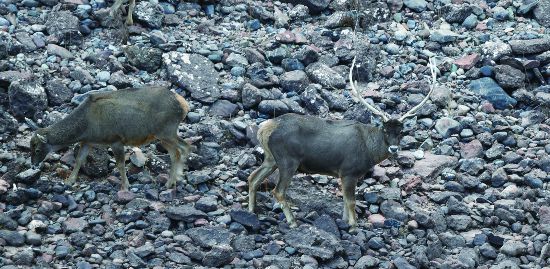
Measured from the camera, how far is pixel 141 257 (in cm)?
1513

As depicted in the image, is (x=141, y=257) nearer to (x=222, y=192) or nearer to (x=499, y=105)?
(x=222, y=192)

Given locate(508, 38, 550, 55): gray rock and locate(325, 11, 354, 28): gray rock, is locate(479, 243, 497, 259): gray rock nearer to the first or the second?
locate(508, 38, 550, 55): gray rock

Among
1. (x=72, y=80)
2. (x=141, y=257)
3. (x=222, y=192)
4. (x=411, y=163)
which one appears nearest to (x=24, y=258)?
(x=141, y=257)

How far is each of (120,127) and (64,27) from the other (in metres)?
3.83

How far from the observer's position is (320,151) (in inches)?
650

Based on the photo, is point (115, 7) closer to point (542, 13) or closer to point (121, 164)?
point (121, 164)

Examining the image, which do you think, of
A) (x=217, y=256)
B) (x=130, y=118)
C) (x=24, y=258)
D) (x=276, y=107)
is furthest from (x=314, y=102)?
(x=24, y=258)

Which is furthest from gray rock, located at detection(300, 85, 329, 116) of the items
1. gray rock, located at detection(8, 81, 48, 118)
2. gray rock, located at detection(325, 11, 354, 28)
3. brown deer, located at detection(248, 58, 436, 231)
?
gray rock, located at detection(8, 81, 48, 118)

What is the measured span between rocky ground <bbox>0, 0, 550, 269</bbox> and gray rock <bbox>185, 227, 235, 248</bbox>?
3 cm

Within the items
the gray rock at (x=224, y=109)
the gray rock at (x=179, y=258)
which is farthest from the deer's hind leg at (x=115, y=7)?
the gray rock at (x=179, y=258)

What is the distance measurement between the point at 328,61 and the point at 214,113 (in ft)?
8.97

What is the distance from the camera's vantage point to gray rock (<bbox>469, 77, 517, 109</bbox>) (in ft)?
65.6

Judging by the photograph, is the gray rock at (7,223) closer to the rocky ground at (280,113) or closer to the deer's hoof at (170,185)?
the rocky ground at (280,113)

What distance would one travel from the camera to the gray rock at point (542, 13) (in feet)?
73.3
